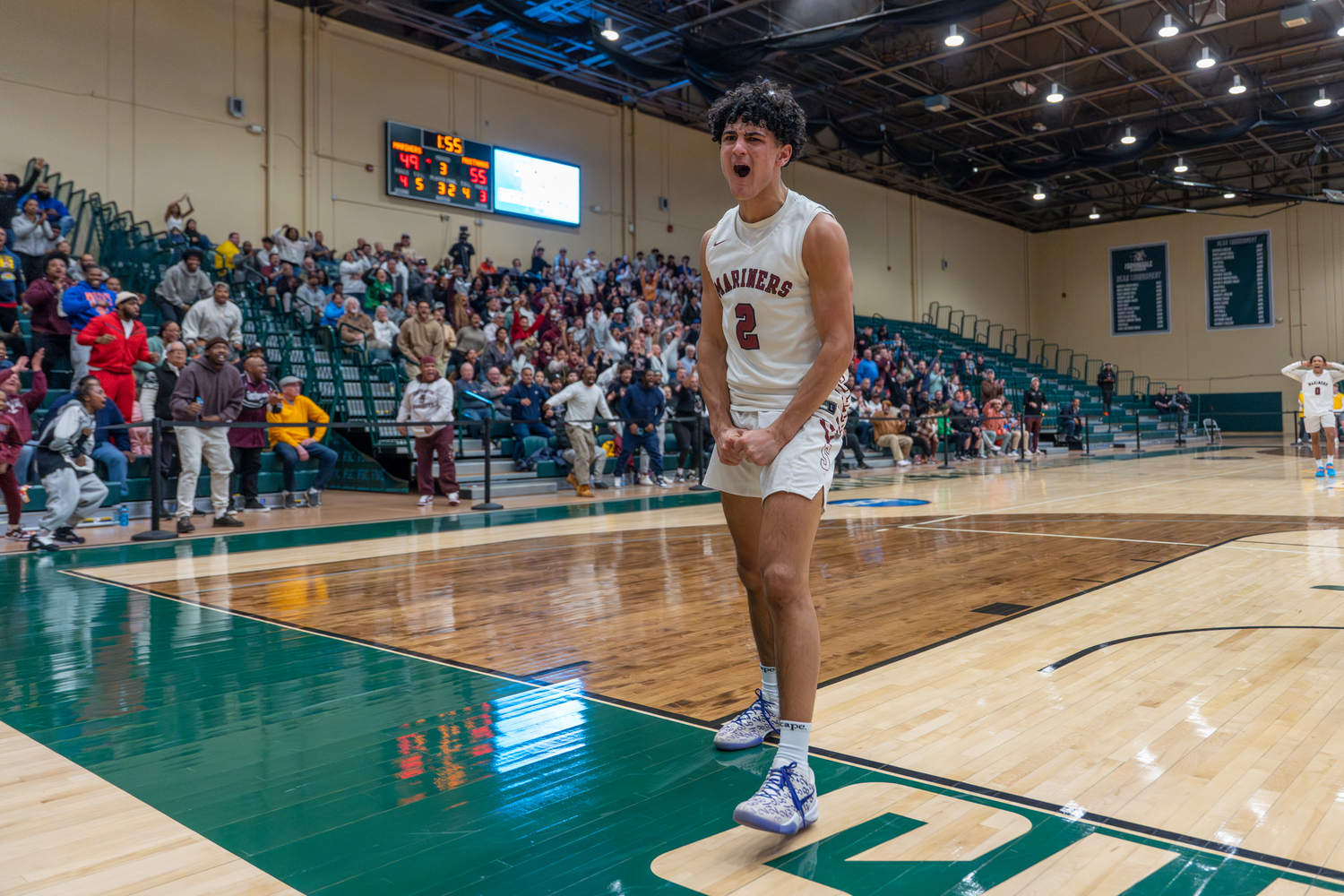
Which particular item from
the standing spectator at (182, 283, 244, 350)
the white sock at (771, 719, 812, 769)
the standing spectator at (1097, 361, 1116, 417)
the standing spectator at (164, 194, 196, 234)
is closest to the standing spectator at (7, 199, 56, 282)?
the standing spectator at (182, 283, 244, 350)

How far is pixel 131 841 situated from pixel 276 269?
514 inches

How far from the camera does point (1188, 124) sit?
925 inches

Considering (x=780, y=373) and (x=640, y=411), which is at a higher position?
(x=640, y=411)

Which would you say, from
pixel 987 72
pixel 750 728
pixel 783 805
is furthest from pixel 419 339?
pixel 987 72

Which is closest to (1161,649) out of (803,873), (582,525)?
(803,873)

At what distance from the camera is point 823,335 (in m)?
2.35

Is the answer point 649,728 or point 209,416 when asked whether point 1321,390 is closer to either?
point 649,728

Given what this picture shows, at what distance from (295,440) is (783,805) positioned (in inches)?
368

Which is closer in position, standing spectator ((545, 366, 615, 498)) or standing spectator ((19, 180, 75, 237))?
standing spectator ((19, 180, 75, 237))

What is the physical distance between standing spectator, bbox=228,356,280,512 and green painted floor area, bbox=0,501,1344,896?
580cm

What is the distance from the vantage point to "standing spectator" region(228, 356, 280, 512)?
31.3 feet

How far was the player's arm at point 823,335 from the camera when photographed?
2.30 m

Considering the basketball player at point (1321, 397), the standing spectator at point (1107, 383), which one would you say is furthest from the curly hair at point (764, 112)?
the standing spectator at point (1107, 383)

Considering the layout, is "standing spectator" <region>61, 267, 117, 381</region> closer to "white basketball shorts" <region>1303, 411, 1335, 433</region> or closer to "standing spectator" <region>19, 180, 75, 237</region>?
"standing spectator" <region>19, 180, 75, 237</region>
